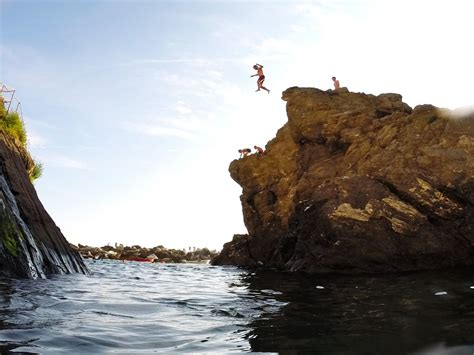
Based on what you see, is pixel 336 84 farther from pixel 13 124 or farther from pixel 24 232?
pixel 24 232

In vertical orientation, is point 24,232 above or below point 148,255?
above

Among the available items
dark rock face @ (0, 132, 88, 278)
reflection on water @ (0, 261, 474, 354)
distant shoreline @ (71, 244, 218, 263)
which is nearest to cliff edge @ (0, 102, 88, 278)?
dark rock face @ (0, 132, 88, 278)

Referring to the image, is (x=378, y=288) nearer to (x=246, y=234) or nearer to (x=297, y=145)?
(x=297, y=145)

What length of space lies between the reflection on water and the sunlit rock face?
9124 mm

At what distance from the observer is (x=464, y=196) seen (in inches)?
745

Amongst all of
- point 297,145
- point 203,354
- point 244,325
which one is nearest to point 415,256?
point 297,145

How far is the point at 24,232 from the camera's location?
12672 mm

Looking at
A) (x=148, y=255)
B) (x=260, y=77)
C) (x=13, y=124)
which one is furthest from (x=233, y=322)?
(x=148, y=255)

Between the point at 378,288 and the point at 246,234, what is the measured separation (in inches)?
868

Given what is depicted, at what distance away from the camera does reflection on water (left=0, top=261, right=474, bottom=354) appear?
16.2 ft

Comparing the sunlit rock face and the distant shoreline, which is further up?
the sunlit rock face

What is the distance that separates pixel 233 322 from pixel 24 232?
29.1 feet

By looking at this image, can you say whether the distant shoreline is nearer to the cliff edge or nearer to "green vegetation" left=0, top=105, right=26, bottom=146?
"green vegetation" left=0, top=105, right=26, bottom=146

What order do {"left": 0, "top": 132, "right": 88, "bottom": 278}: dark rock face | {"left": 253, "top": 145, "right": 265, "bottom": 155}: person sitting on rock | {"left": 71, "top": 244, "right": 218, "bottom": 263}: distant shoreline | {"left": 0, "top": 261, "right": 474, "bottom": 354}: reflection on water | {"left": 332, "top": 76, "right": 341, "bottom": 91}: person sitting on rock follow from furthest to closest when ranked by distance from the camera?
{"left": 71, "top": 244, "right": 218, "bottom": 263}: distant shoreline
{"left": 253, "top": 145, "right": 265, "bottom": 155}: person sitting on rock
{"left": 332, "top": 76, "right": 341, "bottom": 91}: person sitting on rock
{"left": 0, "top": 132, "right": 88, "bottom": 278}: dark rock face
{"left": 0, "top": 261, "right": 474, "bottom": 354}: reflection on water
